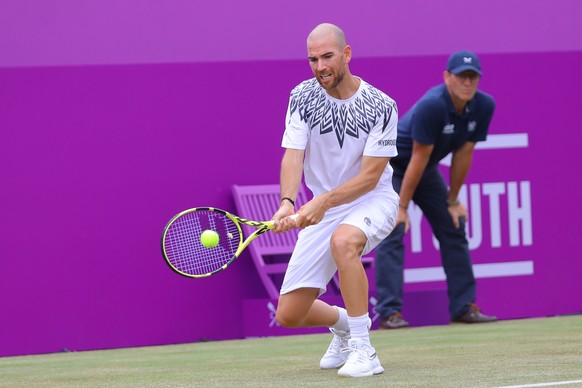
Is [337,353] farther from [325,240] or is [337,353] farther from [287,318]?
[325,240]

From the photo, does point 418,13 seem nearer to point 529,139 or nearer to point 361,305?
point 529,139

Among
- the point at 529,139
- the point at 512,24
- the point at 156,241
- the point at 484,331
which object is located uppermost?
the point at 512,24

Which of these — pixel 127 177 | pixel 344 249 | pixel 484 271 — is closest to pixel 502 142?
pixel 484 271

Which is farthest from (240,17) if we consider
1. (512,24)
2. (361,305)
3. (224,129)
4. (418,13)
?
(361,305)

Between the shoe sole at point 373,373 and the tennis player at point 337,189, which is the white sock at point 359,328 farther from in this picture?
the shoe sole at point 373,373

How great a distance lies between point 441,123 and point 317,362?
2.13 meters

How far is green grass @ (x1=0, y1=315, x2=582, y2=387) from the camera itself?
4883 mm

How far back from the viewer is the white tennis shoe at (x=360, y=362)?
499 centimetres

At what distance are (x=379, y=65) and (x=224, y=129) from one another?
45.5 inches

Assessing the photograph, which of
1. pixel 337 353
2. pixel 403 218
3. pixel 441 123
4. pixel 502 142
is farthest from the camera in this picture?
pixel 502 142

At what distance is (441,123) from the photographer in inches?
Answer: 294

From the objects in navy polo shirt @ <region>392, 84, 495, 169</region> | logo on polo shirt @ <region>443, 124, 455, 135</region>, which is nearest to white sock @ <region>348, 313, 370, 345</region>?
navy polo shirt @ <region>392, 84, 495, 169</region>

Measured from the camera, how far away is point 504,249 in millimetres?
8562

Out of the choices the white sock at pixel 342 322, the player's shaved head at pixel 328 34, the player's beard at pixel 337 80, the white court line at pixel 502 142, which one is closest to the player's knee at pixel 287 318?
the white sock at pixel 342 322
